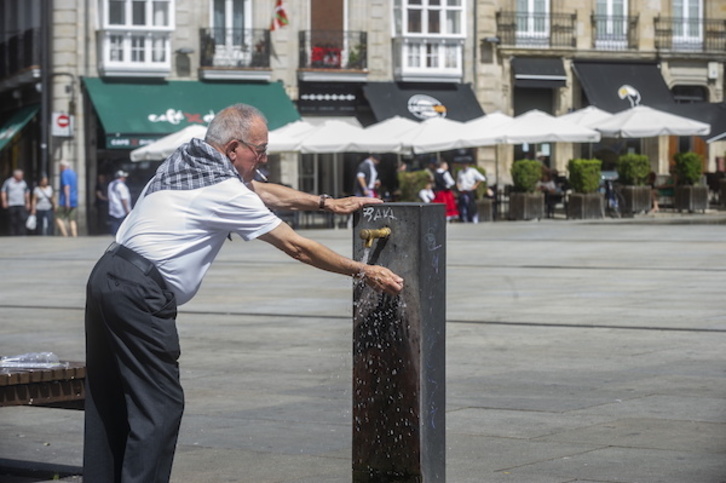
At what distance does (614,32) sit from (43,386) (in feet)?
127

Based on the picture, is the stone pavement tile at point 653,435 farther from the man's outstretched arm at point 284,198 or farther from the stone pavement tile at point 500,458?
the man's outstretched arm at point 284,198

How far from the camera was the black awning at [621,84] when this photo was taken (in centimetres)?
4281

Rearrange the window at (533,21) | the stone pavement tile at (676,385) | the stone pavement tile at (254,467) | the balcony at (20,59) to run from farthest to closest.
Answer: the window at (533,21) → the balcony at (20,59) → the stone pavement tile at (676,385) → the stone pavement tile at (254,467)

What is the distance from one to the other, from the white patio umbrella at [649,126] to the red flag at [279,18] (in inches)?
335

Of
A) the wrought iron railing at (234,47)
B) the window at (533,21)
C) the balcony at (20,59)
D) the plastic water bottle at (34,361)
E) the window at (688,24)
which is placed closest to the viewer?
the plastic water bottle at (34,361)

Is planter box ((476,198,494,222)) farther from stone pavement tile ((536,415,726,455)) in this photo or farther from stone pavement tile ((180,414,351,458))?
stone pavement tile ((536,415,726,455))

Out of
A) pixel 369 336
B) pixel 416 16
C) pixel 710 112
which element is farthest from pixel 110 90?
pixel 369 336

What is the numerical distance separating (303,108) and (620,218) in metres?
9.65

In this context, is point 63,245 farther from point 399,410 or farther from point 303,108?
point 399,410

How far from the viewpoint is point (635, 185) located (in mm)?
35188

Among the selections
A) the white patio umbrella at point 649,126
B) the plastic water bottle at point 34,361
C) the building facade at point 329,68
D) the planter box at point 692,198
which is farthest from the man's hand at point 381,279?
the building facade at point 329,68

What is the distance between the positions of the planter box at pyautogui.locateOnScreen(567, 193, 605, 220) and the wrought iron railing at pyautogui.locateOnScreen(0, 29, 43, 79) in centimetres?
1385

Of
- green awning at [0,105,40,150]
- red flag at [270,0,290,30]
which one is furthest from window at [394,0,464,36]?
green awning at [0,105,40,150]

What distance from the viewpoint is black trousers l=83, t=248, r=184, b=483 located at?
17.6ft
